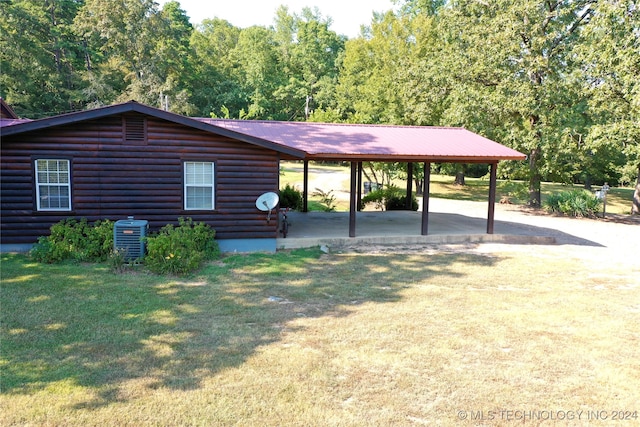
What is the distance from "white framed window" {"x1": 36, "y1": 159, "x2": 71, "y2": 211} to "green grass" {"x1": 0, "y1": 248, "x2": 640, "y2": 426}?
1.35 meters

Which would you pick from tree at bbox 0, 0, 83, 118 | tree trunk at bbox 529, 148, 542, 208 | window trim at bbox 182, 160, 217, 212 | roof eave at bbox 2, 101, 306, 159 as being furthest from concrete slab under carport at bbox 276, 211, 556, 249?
tree at bbox 0, 0, 83, 118

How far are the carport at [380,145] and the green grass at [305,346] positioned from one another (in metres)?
3.45

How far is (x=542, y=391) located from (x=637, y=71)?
17.7 meters

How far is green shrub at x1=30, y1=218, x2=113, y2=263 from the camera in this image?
29.9ft

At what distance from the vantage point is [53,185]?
9.79 meters

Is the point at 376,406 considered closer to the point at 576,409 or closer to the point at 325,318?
the point at 576,409

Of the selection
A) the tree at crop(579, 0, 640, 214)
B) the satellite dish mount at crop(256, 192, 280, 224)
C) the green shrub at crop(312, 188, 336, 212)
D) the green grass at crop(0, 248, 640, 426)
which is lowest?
the green grass at crop(0, 248, 640, 426)

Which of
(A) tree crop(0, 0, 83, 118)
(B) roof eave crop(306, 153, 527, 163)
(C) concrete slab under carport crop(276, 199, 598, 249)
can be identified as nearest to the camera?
(B) roof eave crop(306, 153, 527, 163)

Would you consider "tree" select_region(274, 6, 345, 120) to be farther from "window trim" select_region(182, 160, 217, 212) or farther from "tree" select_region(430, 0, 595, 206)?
"window trim" select_region(182, 160, 217, 212)

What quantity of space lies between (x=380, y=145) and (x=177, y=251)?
242 inches

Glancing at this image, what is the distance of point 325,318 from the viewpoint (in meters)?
6.54

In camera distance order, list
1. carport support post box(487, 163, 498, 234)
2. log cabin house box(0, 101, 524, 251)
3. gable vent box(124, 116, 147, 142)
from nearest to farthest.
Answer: log cabin house box(0, 101, 524, 251) → gable vent box(124, 116, 147, 142) → carport support post box(487, 163, 498, 234)

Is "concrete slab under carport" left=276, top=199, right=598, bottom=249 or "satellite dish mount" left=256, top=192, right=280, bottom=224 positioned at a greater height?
"satellite dish mount" left=256, top=192, right=280, bottom=224

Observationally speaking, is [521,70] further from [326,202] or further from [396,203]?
[326,202]
